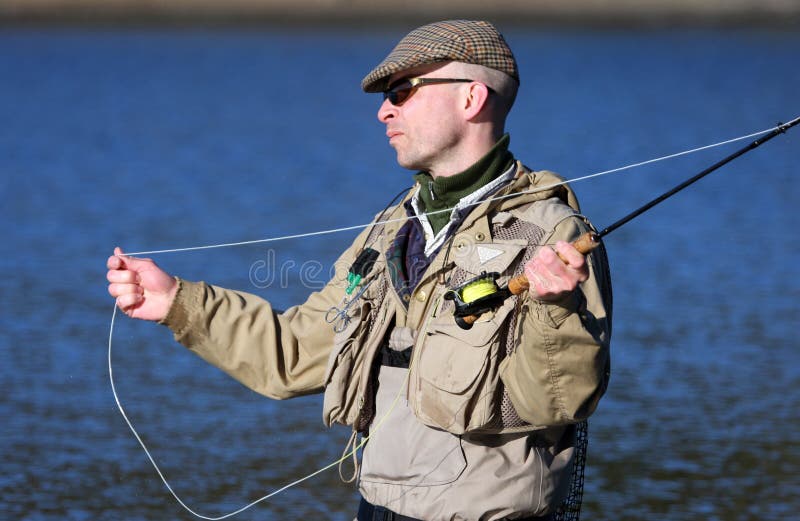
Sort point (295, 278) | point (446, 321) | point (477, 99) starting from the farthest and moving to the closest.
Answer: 1. point (295, 278)
2. point (477, 99)
3. point (446, 321)

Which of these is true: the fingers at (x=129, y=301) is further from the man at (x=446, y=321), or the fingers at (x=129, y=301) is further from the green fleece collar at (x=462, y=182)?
the green fleece collar at (x=462, y=182)

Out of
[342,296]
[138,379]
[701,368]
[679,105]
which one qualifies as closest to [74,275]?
[138,379]

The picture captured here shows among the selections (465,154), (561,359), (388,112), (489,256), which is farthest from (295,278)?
(561,359)

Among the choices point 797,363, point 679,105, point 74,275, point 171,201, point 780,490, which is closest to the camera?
point 780,490

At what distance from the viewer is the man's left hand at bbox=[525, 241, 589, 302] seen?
2.69 metres

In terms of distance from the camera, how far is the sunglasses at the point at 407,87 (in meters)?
3.37

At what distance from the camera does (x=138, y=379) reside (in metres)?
7.55

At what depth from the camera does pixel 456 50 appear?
3.33m

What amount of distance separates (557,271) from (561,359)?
0.79ft

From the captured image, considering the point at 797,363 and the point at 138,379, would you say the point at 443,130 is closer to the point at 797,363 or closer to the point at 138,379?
the point at 138,379

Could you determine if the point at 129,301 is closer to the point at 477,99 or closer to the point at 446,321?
the point at 446,321

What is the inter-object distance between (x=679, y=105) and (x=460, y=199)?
2203cm

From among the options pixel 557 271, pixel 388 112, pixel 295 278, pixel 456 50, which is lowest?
pixel 557 271

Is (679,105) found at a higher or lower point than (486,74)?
higher
